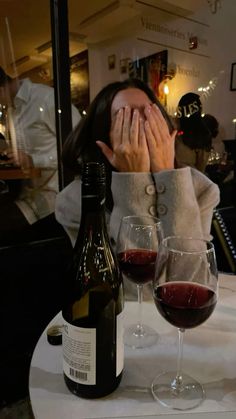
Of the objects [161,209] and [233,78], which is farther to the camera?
[233,78]

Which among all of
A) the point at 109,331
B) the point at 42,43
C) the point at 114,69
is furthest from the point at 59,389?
the point at 114,69

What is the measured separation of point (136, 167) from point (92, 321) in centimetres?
59

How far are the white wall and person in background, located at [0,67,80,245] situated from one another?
0.62m

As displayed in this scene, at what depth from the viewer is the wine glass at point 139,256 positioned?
640mm

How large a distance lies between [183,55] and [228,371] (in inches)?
101

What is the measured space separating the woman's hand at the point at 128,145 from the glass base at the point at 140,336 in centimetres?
46

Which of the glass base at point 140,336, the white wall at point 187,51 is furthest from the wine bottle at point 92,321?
the white wall at point 187,51

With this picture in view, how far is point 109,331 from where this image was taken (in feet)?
1.59

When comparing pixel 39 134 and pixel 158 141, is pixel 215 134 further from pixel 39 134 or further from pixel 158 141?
pixel 158 141

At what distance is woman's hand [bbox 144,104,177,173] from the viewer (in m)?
1.01

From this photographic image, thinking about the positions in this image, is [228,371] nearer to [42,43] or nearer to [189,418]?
[189,418]

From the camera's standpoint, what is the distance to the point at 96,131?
3.68 feet

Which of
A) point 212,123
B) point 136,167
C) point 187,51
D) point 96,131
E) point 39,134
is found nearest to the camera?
point 136,167

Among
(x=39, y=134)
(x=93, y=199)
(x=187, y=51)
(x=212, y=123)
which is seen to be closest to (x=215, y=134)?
(x=212, y=123)
